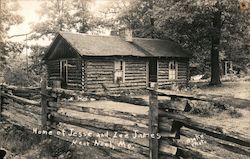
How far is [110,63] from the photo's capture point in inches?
913

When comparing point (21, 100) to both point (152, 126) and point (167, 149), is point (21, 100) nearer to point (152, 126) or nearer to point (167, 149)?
point (152, 126)

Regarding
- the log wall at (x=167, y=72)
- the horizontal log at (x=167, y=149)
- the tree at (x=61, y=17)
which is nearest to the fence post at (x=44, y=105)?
the horizontal log at (x=167, y=149)

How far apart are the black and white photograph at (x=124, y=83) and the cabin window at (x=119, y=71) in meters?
0.07

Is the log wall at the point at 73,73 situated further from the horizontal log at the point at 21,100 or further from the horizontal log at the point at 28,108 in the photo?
the horizontal log at the point at 28,108

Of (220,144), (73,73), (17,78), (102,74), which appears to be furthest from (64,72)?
(220,144)

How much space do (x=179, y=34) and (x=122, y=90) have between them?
9.16m

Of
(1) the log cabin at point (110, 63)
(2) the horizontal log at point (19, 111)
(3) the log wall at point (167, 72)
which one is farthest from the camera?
(3) the log wall at point (167, 72)

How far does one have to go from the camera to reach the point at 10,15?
1035 inches

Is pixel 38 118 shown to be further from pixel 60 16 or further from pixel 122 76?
pixel 60 16

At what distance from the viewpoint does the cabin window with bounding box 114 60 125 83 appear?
2358cm

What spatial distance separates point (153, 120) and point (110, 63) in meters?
17.7

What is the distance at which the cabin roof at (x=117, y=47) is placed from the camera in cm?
2213

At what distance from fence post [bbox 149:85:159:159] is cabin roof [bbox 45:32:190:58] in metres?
15.6

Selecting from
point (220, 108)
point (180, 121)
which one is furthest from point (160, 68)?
point (180, 121)
